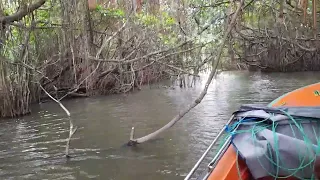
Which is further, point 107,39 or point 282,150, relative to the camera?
point 107,39

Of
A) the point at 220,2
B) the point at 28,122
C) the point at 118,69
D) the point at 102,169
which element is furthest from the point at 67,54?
the point at 102,169

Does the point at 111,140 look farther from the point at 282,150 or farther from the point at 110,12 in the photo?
the point at 110,12

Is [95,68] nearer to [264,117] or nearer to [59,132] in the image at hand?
[59,132]

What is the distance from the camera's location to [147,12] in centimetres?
974

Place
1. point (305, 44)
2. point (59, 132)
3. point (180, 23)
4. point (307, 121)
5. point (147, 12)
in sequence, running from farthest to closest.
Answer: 1. point (305, 44)
2. point (180, 23)
3. point (147, 12)
4. point (59, 132)
5. point (307, 121)

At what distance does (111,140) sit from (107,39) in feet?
15.2

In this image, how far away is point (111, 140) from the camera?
5.50m

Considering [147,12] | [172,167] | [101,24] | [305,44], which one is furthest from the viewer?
[305,44]

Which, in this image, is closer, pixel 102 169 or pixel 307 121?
pixel 307 121

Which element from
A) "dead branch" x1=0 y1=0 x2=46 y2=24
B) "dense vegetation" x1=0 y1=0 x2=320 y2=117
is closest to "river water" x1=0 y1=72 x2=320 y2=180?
"dense vegetation" x1=0 y1=0 x2=320 y2=117

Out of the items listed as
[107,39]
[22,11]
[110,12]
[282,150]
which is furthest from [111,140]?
[107,39]

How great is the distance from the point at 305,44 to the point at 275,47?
96.1 inches

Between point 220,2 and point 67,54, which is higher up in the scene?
point 220,2

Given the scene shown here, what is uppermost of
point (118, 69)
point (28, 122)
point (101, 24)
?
point (101, 24)
